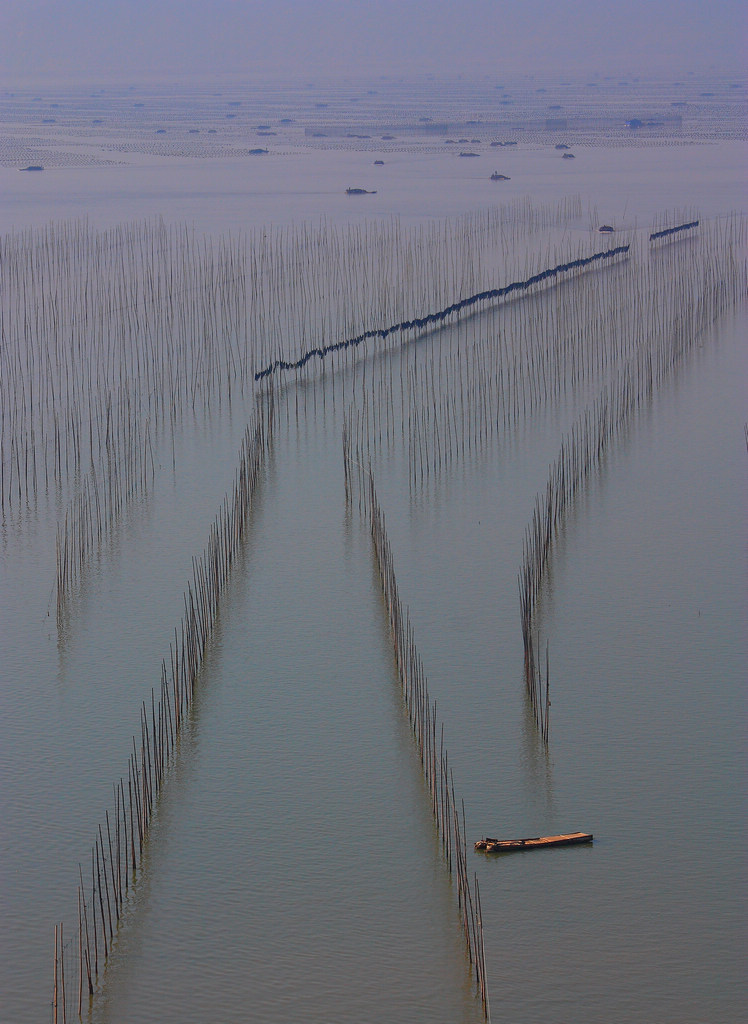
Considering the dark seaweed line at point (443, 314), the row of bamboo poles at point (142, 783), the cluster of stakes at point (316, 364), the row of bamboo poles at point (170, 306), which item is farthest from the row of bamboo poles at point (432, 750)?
the dark seaweed line at point (443, 314)

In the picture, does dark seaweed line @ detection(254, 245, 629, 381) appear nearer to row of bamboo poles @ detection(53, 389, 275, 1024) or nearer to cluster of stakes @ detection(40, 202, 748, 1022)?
cluster of stakes @ detection(40, 202, 748, 1022)

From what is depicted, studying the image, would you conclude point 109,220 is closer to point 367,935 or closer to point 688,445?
point 688,445

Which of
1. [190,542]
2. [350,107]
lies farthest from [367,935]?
[350,107]

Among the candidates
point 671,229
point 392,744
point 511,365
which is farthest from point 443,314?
point 392,744

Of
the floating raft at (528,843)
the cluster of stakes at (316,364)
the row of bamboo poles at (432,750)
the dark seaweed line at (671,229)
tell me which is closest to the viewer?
the row of bamboo poles at (432,750)

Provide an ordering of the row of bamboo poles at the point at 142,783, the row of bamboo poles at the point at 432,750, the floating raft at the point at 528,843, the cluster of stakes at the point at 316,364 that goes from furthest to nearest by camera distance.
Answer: the cluster of stakes at the point at 316,364 → the floating raft at the point at 528,843 → the row of bamboo poles at the point at 432,750 → the row of bamboo poles at the point at 142,783

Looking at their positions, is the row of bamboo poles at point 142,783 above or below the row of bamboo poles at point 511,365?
below

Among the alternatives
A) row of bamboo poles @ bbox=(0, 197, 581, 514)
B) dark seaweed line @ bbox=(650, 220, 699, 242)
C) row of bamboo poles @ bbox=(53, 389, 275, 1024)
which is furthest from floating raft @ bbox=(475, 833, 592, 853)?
dark seaweed line @ bbox=(650, 220, 699, 242)

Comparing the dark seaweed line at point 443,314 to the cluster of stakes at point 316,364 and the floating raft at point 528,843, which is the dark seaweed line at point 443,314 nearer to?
A: the cluster of stakes at point 316,364
